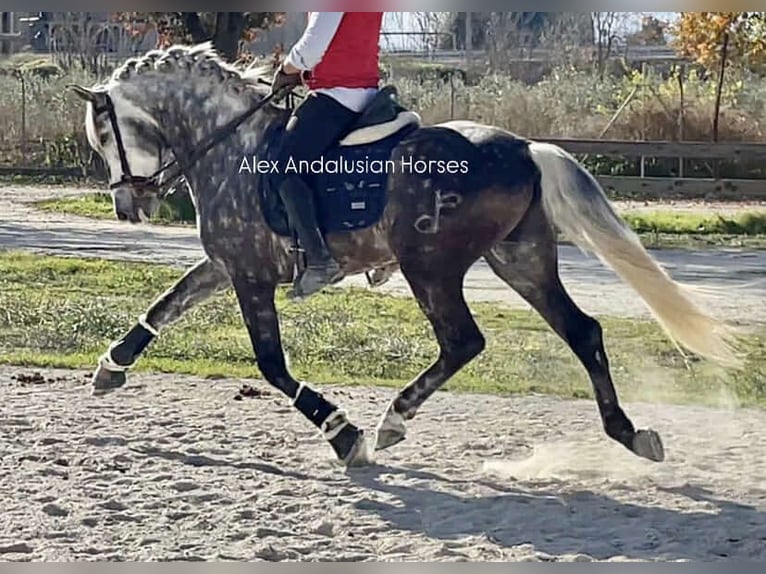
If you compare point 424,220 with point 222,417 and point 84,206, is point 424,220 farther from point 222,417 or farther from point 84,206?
point 84,206

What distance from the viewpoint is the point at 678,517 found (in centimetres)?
491

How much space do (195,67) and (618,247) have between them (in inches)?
78.2

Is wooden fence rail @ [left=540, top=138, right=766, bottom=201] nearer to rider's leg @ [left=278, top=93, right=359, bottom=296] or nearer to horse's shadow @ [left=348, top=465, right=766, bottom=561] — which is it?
rider's leg @ [left=278, top=93, right=359, bottom=296]

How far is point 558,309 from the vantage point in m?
5.49

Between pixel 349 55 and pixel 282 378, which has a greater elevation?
pixel 349 55

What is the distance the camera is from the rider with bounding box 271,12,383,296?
525 centimetres

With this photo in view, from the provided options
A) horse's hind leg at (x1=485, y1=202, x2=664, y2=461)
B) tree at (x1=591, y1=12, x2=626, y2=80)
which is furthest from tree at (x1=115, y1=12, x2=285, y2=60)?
tree at (x1=591, y1=12, x2=626, y2=80)

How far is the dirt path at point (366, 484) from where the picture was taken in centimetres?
454

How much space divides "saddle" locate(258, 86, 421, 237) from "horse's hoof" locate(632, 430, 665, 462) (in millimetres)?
1395

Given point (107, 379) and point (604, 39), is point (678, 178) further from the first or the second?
point (107, 379)

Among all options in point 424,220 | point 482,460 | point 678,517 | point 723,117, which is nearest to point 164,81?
point 424,220

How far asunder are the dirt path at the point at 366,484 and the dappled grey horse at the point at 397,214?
1.05ft

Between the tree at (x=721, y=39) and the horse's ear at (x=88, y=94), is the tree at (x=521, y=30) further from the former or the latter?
the horse's ear at (x=88, y=94)

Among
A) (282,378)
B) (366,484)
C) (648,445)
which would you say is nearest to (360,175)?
(282,378)
